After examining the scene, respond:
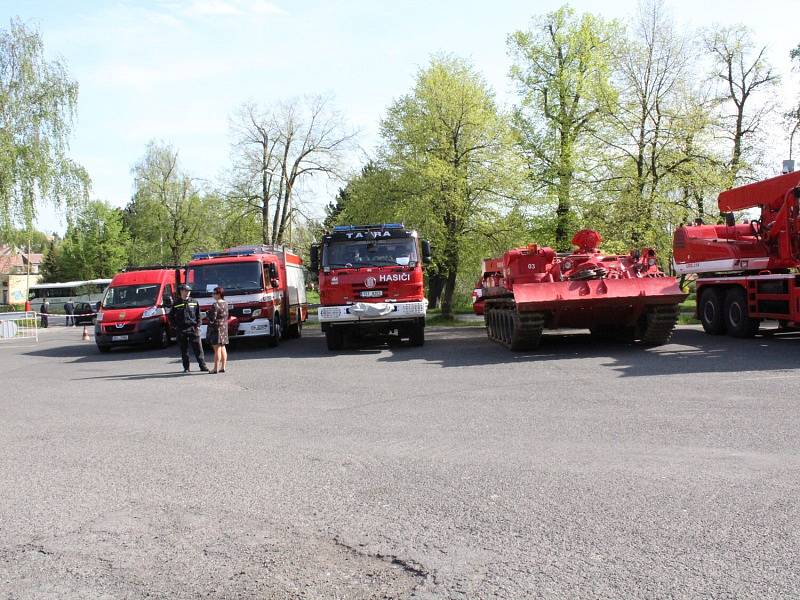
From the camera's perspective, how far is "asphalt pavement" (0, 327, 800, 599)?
4066 millimetres

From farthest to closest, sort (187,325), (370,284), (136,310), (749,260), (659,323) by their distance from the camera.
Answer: (136,310)
(370,284)
(749,260)
(659,323)
(187,325)

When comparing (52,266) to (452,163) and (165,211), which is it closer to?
(165,211)

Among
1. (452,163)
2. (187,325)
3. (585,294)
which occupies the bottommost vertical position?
(187,325)

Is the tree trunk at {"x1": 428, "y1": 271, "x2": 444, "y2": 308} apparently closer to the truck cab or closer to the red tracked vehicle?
the truck cab

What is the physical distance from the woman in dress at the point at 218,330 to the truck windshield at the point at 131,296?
27.3 feet

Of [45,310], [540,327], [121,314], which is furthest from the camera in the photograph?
[45,310]

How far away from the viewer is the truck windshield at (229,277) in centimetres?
1931

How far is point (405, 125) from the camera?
1192 inches

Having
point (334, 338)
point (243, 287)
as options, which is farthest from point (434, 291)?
point (334, 338)

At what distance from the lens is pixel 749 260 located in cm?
1689

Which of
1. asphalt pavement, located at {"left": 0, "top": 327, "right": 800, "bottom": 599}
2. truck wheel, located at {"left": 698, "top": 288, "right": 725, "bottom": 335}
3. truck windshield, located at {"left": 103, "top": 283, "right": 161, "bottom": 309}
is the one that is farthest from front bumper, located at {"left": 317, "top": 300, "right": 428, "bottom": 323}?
truck windshield, located at {"left": 103, "top": 283, "right": 161, "bottom": 309}

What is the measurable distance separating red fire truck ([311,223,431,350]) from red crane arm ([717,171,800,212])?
749cm

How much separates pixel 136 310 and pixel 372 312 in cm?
811

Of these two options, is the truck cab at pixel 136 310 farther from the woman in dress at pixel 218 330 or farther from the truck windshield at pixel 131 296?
the woman in dress at pixel 218 330
